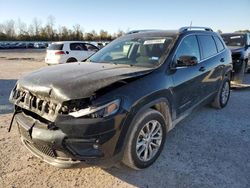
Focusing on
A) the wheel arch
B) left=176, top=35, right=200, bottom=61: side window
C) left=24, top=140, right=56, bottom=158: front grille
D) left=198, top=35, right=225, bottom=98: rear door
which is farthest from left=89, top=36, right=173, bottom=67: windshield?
left=24, top=140, right=56, bottom=158: front grille

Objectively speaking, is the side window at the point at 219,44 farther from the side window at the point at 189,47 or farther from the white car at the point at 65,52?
the white car at the point at 65,52

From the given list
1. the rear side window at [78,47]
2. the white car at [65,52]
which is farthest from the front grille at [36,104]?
the rear side window at [78,47]

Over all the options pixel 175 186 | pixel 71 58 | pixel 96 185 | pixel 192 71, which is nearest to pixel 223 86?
pixel 192 71

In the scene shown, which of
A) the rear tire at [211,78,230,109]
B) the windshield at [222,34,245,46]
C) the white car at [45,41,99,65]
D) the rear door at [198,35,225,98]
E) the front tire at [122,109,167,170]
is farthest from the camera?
the white car at [45,41,99,65]

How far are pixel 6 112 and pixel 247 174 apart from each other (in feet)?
15.7

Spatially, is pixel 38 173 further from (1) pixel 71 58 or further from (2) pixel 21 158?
(1) pixel 71 58

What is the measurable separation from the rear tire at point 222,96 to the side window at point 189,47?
1538mm

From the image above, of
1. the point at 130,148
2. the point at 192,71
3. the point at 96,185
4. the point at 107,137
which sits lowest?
the point at 96,185

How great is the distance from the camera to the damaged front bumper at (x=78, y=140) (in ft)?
8.53

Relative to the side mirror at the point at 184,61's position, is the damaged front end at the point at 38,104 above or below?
below

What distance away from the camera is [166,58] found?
3.73m

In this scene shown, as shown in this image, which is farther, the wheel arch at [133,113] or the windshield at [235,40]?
the windshield at [235,40]

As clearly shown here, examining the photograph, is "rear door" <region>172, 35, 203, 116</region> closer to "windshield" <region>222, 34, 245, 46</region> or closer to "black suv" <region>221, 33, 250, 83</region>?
"black suv" <region>221, 33, 250, 83</region>

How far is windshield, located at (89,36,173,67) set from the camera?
390cm
